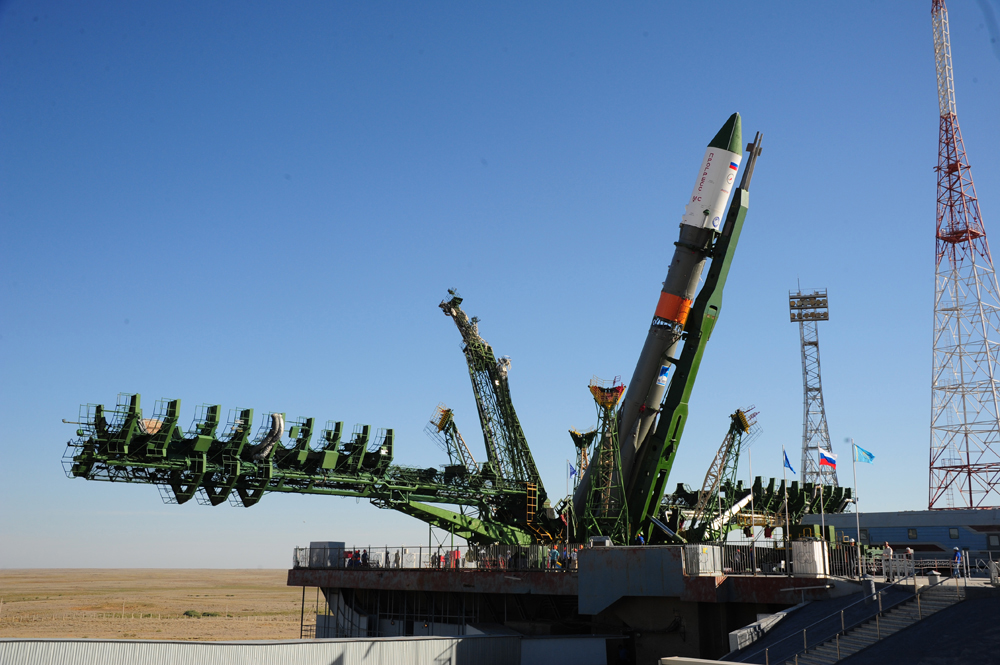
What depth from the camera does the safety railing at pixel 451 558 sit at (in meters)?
31.7

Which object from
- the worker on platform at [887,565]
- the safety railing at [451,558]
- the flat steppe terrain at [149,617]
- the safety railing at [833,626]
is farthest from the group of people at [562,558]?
the flat steppe terrain at [149,617]

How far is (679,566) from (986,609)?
9.59 metres

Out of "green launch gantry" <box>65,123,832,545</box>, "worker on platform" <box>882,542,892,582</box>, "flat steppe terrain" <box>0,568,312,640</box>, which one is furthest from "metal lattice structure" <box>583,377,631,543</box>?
"flat steppe terrain" <box>0,568,312,640</box>

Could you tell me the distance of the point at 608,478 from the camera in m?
37.2

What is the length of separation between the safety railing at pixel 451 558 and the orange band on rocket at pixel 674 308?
11.8 metres

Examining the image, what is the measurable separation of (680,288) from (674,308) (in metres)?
1.07

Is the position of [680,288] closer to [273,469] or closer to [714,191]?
[714,191]

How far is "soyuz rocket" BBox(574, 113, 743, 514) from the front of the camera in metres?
38.0

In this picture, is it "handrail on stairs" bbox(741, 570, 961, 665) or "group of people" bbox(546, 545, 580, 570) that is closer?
"handrail on stairs" bbox(741, 570, 961, 665)

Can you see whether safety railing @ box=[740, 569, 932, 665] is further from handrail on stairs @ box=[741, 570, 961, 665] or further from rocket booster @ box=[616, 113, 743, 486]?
rocket booster @ box=[616, 113, 743, 486]

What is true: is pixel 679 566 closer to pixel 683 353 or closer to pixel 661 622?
pixel 661 622

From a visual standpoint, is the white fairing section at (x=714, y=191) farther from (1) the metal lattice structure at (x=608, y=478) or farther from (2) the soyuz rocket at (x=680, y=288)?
(1) the metal lattice structure at (x=608, y=478)

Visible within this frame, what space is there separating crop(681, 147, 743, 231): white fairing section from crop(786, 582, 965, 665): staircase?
21111mm

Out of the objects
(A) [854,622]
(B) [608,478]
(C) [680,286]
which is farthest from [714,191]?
(A) [854,622]
